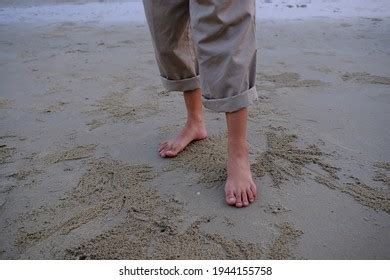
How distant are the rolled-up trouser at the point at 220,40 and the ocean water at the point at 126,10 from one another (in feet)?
10.4

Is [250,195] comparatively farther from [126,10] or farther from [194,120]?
[126,10]

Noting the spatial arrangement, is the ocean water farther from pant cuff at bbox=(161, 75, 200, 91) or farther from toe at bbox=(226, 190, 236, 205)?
toe at bbox=(226, 190, 236, 205)

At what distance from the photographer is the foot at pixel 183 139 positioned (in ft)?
4.69

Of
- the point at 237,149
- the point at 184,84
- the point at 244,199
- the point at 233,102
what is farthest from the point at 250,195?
the point at 184,84

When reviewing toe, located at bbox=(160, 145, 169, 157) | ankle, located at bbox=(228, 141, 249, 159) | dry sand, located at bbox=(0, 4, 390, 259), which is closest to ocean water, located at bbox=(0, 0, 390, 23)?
dry sand, located at bbox=(0, 4, 390, 259)

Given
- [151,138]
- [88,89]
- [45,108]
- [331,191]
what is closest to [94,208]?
[151,138]

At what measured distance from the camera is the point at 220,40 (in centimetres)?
107

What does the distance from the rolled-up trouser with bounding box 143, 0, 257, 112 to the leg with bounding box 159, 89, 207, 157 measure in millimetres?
294

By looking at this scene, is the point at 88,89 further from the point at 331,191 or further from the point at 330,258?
the point at 330,258

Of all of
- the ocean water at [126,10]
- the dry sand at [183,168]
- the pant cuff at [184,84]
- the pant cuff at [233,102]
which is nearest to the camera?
the dry sand at [183,168]

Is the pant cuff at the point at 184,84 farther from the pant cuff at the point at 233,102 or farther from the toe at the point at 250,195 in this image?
the toe at the point at 250,195

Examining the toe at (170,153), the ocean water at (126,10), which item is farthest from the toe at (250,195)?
the ocean water at (126,10)

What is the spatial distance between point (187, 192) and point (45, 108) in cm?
111

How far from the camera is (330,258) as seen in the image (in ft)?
3.06
